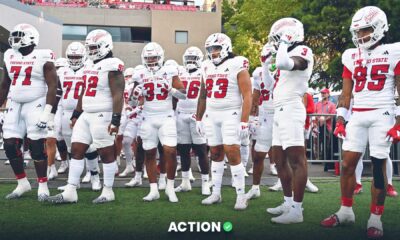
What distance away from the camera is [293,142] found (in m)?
5.48

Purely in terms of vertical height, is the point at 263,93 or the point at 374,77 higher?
the point at 374,77

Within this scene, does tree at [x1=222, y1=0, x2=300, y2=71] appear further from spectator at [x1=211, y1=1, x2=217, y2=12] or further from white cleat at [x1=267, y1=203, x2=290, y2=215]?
white cleat at [x1=267, y1=203, x2=290, y2=215]

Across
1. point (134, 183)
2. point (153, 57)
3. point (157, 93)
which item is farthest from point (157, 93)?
point (134, 183)

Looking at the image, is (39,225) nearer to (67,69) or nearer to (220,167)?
(220,167)

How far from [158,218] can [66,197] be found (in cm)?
149

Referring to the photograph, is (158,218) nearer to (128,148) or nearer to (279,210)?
(279,210)

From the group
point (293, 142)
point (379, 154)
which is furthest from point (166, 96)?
point (379, 154)

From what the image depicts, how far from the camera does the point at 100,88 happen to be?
6547mm

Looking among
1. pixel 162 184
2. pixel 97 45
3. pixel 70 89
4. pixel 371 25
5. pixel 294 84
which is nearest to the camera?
pixel 371 25

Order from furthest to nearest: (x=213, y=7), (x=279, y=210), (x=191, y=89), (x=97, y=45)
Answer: (x=213, y=7) → (x=191, y=89) → (x=97, y=45) → (x=279, y=210)

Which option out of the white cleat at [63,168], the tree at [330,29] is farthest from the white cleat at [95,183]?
the tree at [330,29]

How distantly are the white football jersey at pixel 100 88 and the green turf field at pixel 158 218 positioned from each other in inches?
50.3

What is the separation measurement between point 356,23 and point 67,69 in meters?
5.41

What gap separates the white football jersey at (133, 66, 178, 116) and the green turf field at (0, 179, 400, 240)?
4.11 feet
